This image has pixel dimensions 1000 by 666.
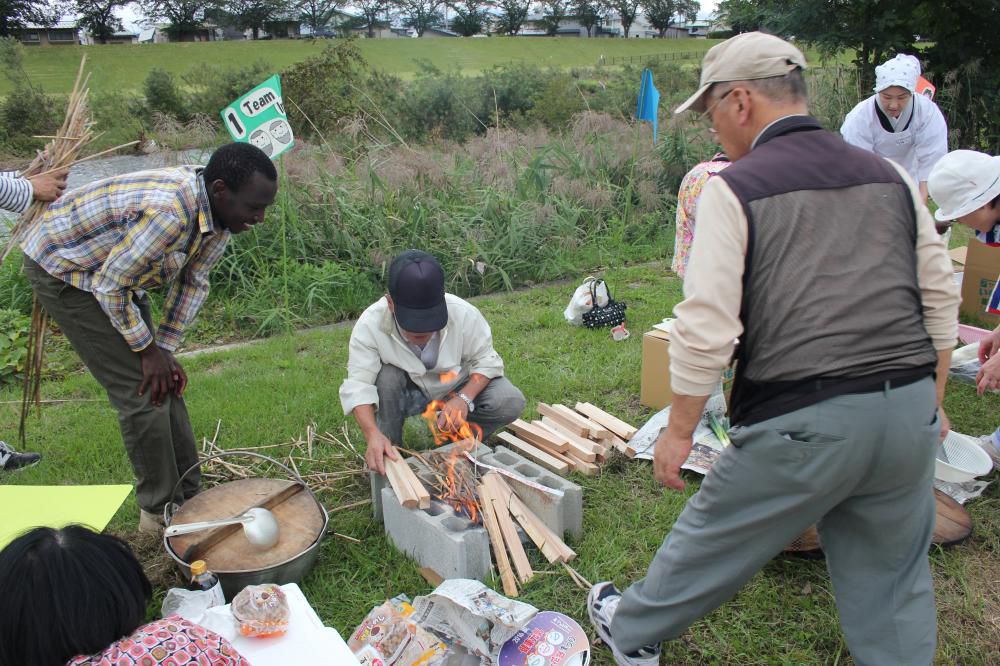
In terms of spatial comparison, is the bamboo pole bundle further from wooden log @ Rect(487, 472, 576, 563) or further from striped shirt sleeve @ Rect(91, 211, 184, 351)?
wooden log @ Rect(487, 472, 576, 563)

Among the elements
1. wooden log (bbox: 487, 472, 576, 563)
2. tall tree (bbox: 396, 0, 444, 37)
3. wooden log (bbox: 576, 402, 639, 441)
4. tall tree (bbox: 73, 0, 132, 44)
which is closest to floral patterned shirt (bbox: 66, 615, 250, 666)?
wooden log (bbox: 487, 472, 576, 563)

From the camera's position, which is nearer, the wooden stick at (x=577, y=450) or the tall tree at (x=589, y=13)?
the wooden stick at (x=577, y=450)

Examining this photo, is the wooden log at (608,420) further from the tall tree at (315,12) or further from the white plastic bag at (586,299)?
the tall tree at (315,12)

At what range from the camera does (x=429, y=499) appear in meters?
3.04

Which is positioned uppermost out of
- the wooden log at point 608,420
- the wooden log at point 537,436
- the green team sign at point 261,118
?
the green team sign at point 261,118

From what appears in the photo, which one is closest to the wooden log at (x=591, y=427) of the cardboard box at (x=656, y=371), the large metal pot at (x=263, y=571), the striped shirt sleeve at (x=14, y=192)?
the cardboard box at (x=656, y=371)

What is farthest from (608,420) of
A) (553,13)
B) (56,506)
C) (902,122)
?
(553,13)

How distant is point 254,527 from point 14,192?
2.04 meters

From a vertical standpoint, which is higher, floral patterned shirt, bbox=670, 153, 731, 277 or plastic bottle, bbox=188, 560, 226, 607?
floral patterned shirt, bbox=670, 153, 731, 277

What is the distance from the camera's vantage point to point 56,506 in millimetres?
3148

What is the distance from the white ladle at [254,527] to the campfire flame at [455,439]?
0.75 meters

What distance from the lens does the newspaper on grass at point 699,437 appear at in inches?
146

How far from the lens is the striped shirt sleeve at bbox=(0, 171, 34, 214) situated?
10.8ft

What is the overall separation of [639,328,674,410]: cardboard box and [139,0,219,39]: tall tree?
138 ft
